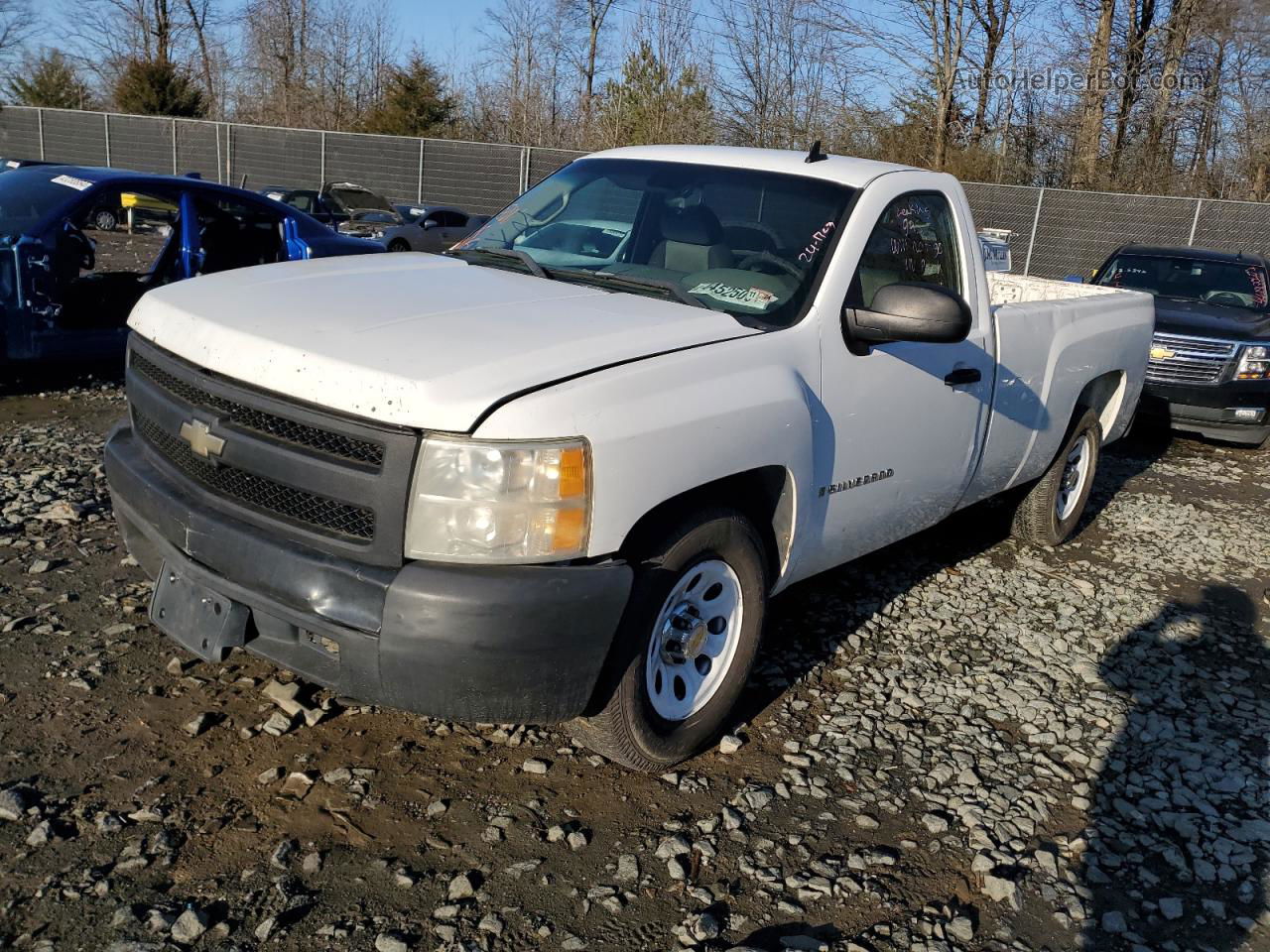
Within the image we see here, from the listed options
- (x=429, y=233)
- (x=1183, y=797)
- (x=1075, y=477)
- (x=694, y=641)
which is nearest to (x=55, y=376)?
(x=694, y=641)

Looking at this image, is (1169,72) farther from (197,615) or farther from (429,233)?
→ (197,615)

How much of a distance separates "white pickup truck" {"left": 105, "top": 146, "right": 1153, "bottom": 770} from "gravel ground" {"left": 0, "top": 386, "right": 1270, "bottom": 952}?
1.26 ft

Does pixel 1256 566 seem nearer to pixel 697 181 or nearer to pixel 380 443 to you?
pixel 697 181

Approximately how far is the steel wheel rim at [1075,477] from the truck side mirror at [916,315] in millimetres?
2985

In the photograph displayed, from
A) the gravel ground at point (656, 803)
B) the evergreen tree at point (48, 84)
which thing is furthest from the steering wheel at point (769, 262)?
the evergreen tree at point (48, 84)

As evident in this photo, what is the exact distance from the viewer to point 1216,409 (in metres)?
9.17

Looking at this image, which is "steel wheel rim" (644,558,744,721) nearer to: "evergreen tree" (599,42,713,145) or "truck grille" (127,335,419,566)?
"truck grille" (127,335,419,566)

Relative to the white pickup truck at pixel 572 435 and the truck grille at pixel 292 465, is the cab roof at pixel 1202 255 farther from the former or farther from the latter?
the truck grille at pixel 292 465

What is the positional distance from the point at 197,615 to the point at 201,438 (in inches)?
19.5

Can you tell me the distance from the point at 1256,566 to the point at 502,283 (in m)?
4.91

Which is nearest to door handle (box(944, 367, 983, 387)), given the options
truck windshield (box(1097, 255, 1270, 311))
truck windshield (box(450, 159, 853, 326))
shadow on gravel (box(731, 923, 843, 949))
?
truck windshield (box(450, 159, 853, 326))

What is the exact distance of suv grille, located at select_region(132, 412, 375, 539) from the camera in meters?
2.81

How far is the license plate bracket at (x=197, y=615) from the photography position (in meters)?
2.96

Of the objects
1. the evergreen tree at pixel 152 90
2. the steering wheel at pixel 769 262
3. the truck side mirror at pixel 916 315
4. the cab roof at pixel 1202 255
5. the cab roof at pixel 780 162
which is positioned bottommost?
the truck side mirror at pixel 916 315
